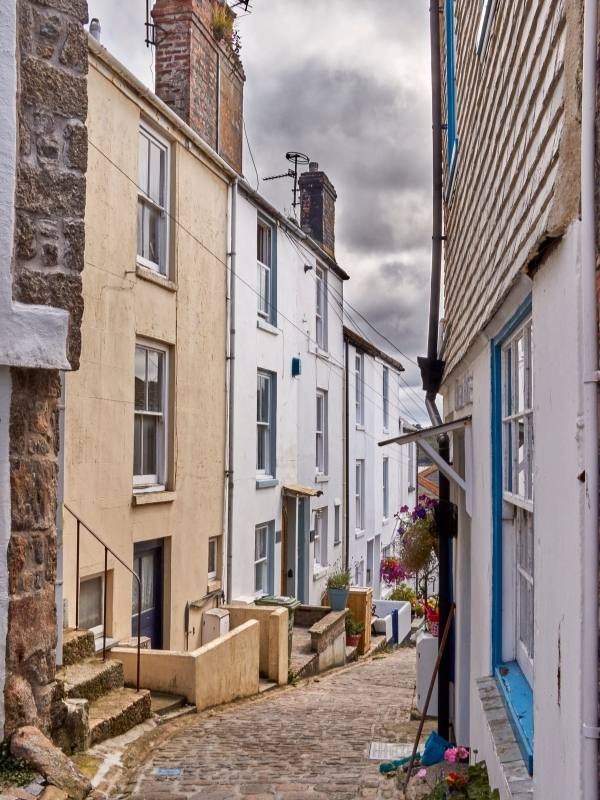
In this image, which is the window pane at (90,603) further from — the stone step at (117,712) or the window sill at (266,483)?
the window sill at (266,483)

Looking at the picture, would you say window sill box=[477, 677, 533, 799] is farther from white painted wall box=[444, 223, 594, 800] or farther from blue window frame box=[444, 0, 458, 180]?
blue window frame box=[444, 0, 458, 180]

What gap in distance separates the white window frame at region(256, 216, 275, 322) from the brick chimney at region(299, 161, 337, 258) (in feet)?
15.1

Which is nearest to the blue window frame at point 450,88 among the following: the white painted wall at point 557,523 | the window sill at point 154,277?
the window sill at point 154,277

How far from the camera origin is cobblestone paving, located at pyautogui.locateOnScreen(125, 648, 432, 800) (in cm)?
668

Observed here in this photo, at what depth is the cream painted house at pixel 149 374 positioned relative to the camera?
9938 millimetres

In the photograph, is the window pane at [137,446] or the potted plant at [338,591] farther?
the potted plant at [338,591]

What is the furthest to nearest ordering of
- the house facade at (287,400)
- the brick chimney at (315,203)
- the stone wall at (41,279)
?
1. the brick chimney at (315,203)
2. the house facade at (287,400)
3. the stone wall at (41,279)

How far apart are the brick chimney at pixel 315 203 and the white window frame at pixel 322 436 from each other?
3.53 m

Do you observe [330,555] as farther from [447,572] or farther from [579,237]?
[579,237]

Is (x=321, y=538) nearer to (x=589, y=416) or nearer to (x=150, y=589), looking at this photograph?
(x=150, y=589)

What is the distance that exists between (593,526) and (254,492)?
1307cm

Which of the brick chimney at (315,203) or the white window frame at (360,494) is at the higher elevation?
the brick chimney at (315,203)

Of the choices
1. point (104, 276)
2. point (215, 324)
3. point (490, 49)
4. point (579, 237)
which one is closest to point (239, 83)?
point (215, 324)

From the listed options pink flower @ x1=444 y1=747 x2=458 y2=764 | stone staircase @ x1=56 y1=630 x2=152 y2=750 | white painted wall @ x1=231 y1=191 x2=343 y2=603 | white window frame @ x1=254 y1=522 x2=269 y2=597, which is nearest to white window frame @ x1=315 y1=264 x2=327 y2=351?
white painted wall @ x1=231 y1=191 x2=343 y2=603
